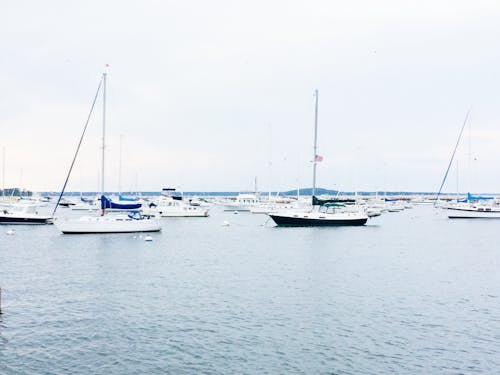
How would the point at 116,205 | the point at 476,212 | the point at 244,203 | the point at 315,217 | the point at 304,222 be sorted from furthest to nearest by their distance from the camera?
the point at 244,203 → the point at 476,212 → the point at 304,222 → the point at 315,217 → the point at 116,205

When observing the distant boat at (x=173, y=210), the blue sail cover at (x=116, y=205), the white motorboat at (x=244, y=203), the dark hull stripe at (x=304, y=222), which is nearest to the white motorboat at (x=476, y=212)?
the dark hull stripe at (x=304, y=222)

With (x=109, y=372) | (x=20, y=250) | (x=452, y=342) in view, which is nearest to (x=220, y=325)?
(x=109, y=372)

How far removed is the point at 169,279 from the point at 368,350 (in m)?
17.3

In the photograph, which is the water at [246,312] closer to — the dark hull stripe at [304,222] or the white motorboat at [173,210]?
the dark hull stripe at [304,222]

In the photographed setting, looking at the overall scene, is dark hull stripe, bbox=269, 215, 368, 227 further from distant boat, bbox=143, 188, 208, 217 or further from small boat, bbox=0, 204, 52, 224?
small boat, bbox=0, 204, 52, 224

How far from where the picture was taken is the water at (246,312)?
17.8m

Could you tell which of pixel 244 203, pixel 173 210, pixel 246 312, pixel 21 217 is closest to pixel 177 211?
pixel 173 210

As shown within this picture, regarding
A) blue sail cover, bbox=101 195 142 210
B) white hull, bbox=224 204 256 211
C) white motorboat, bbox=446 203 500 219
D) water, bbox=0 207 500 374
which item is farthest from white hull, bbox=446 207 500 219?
blue sail cover, bbox=101 195 142 210

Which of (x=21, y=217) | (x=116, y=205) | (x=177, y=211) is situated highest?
(x=116, y=205)

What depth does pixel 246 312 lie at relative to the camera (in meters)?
24.2

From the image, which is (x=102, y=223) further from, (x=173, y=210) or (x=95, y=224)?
(x=173, y=210)

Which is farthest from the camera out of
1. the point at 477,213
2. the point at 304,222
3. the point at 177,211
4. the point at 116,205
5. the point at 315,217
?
the point at 477,213

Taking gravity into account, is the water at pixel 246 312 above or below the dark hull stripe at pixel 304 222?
below

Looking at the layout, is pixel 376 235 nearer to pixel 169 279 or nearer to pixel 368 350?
pixel 169 279
